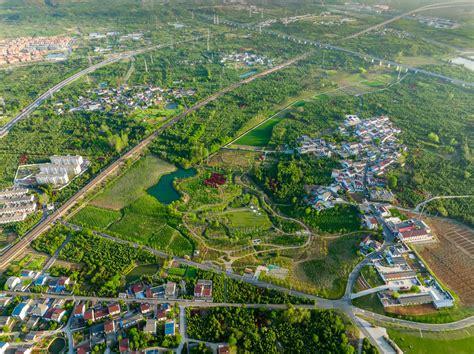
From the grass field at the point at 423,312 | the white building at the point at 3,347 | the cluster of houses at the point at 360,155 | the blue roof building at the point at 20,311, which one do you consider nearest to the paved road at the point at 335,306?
the grass field at the point at 423,312

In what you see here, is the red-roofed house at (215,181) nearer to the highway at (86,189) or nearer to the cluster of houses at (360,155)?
the cluster of houses at (360,155)

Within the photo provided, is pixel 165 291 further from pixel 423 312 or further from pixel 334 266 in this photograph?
pixel 423 312

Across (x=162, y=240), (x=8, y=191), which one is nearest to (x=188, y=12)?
(x=8, y=191)

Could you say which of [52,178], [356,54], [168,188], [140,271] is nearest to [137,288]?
[140,271]

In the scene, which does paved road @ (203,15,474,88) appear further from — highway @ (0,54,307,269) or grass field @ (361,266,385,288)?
grass field @ (361,266,385,288)

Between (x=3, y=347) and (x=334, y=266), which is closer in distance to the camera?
(x=3, y=347)

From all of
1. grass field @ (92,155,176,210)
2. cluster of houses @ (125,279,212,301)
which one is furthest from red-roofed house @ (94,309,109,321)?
grass field @ (92,155,176,210)
